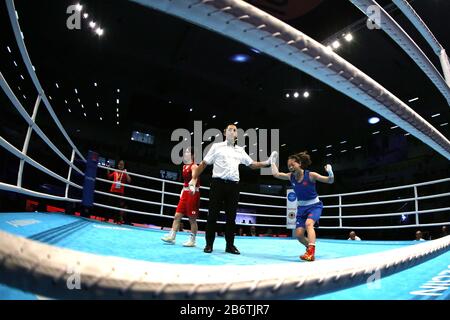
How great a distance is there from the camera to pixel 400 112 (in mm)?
895

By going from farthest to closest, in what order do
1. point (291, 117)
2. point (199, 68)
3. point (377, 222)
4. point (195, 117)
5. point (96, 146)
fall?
point (96, 146) < point (377, 222) < point (195, 117) < point (291, 117) < point (199, 68)

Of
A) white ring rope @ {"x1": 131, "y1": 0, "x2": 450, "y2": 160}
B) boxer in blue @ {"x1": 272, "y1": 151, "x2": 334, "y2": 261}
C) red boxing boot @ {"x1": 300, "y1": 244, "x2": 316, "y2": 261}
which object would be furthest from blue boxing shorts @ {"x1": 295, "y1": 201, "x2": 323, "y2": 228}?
white ring rope @ {"x1": 131, "y1": 0, "x2": 450, "y2": 160}

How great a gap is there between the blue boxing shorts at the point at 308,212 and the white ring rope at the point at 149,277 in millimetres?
2695

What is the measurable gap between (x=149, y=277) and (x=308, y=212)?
3020 mm

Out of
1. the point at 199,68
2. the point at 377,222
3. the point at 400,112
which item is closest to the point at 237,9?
the point at 400,112

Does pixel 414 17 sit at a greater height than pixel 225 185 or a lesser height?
greater

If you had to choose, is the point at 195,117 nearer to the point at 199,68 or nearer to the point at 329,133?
the point at 199,68

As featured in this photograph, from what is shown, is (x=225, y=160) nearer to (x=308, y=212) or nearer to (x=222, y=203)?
(x=222, y=203)

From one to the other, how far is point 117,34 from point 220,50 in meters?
3.13

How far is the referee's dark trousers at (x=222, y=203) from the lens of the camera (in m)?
3.08

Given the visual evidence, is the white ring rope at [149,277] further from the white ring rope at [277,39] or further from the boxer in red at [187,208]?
the boxer in red at [187,208]

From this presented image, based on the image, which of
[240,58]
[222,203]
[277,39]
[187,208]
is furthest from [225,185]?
[240,58]

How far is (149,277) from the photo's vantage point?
40cm

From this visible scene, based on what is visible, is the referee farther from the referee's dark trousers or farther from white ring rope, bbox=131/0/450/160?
white ring rope, bbox=131/0/450/160
